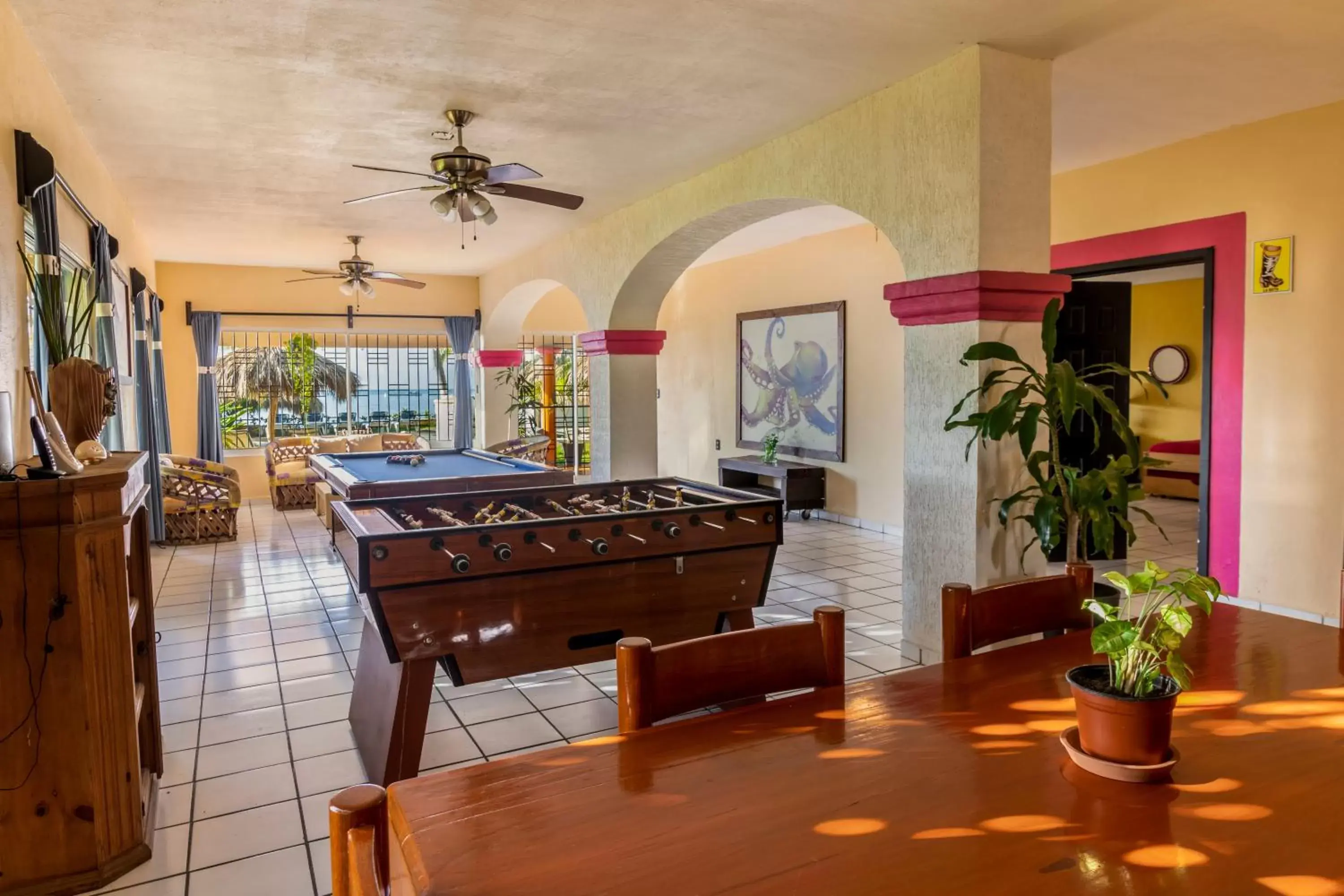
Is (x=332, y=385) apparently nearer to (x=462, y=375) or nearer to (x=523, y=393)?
(x=462, y=375)

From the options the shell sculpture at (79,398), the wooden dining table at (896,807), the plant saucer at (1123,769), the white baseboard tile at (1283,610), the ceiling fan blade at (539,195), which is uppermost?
the ceiling fan blade at (539,195)

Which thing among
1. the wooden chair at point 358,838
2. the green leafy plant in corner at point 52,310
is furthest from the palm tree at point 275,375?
the wooden chair at point 358,838

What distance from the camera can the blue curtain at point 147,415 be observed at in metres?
6.33

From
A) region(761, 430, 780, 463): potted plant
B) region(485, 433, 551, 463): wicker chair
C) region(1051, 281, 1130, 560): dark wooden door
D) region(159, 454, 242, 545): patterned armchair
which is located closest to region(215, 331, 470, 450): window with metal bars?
region(485, 433, 551, 463): wicker chair

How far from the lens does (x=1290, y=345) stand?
469cm

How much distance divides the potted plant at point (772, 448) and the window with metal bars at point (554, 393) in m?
3.41

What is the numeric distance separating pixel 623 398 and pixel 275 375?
5740 mm

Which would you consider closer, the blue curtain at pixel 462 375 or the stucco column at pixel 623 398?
the stucco column at pixel 623 398

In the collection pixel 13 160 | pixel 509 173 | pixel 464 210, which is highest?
pixel 509 173

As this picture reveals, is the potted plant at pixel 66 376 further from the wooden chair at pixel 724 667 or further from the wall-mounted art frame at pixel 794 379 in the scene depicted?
the wall-mounted art frame at pixel 794 379

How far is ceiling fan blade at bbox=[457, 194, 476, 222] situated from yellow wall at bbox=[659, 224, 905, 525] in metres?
4.06

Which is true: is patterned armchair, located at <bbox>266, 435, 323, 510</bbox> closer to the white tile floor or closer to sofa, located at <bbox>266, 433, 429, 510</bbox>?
sofa, located at <bbox>266, 433, 429, 510</bbox>

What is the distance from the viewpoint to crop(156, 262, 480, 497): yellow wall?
384 inches

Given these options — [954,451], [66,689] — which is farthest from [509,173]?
[66,689]
